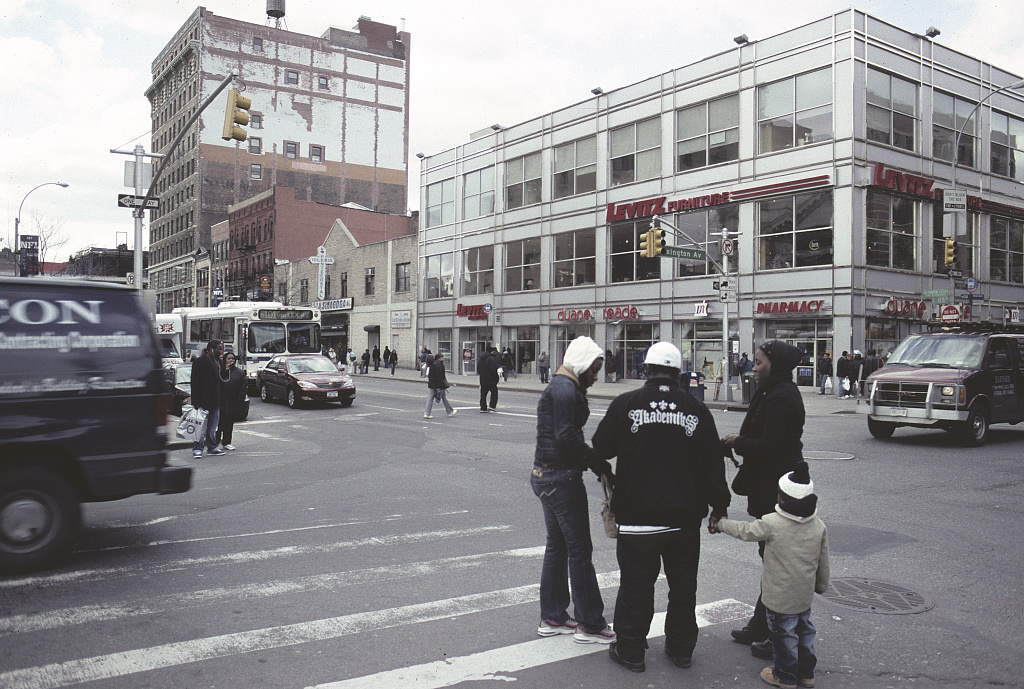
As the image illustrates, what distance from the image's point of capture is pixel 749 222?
31.7 m

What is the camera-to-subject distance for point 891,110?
29859 mm

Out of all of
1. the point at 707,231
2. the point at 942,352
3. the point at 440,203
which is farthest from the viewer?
the point at 440,203

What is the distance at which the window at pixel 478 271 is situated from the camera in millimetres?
46062

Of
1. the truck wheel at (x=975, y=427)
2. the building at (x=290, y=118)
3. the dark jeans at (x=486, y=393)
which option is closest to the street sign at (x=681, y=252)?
the dark jeans at (x=486, y=393)

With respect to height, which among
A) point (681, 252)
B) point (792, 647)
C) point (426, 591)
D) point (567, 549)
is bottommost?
point (426, 591)

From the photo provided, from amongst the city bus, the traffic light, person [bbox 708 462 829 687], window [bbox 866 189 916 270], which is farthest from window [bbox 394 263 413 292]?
person [bbox 708 462 829 687]

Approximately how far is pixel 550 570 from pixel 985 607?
10.3ft

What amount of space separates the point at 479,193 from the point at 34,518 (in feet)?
140

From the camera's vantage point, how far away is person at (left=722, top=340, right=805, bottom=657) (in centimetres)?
457

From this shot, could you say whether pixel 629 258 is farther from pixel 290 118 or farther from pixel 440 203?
pixel 290 118

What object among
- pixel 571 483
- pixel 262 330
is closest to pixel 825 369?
pixel 262 330

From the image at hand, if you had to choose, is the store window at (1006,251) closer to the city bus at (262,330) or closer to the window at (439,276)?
the window at (439,276)

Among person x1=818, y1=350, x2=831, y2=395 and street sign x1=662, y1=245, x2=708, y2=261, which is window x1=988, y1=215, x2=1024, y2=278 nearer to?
person x1=818, y1=350, x2=831, y2=395

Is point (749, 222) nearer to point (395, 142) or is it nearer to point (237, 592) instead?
point (237, 592)
